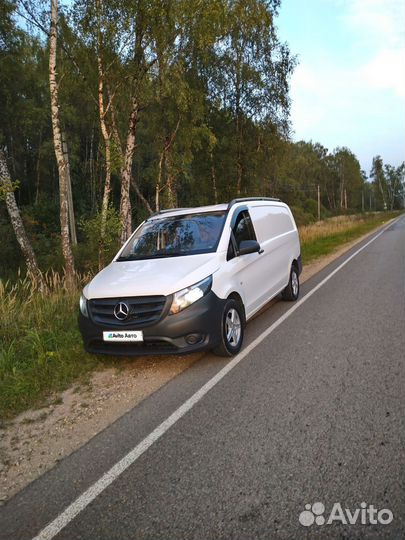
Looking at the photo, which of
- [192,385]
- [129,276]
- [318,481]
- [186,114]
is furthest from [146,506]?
[186,114]

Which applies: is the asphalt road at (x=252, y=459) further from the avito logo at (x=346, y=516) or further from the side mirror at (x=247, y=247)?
the side mirror at (x=247, y=247)

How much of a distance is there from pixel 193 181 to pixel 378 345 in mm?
19841

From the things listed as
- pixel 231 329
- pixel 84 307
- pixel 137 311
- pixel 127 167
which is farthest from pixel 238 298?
pixel 127 167

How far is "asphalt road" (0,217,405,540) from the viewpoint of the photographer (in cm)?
249

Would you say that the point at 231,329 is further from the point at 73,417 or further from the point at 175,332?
the point at 73,417

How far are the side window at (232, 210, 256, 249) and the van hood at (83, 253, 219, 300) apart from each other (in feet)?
2.61

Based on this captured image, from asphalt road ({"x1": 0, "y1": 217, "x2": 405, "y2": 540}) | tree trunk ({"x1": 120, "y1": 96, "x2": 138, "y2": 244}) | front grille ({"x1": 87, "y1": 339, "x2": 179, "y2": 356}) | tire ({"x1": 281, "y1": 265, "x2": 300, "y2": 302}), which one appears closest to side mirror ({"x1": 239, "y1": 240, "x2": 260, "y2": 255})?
asphalt road ({"x1": 0, "y1": 217, "x2": 405, "y2": 540})

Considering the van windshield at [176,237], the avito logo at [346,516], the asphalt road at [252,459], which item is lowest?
the avito logo at [346,516]

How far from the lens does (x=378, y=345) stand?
5.34m

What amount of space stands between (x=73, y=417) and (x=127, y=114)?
13.1 m

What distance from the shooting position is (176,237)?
237 inches

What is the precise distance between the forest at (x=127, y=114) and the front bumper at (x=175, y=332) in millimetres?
4545

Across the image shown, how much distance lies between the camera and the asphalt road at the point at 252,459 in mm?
2492

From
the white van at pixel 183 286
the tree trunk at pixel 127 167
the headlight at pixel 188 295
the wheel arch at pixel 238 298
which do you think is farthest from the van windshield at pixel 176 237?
the tree trunk at pixel 127 167
